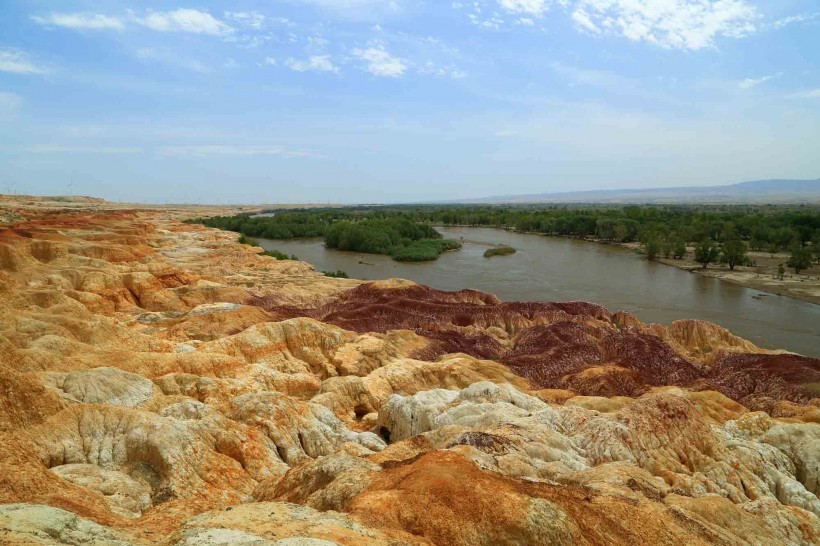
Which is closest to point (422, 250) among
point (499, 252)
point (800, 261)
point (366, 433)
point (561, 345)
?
point (499, 252)

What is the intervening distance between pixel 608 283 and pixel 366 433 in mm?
49866

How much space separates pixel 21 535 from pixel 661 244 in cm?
8448

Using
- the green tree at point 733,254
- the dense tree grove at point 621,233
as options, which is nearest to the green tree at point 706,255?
the dense tree grove at point 621,233

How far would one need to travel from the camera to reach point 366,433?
16672 mm

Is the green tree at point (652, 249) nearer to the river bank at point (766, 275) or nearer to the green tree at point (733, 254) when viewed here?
the river bank at point (766, 275)

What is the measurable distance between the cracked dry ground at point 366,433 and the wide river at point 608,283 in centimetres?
1384

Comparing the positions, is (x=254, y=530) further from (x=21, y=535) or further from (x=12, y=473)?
(x=12, y=473)

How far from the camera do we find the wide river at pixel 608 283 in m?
44.4

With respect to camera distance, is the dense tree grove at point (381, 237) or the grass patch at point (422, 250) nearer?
the grass patch at point (422, 250)

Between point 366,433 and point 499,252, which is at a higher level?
point 499,252

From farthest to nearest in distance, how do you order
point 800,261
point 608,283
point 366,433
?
point 800,261, point 608,283, point 366,433

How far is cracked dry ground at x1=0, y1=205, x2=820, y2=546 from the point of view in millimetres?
8625

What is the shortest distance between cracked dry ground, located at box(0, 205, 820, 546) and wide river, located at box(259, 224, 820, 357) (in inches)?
545

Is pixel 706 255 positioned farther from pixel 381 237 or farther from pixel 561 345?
pixel 381 237
